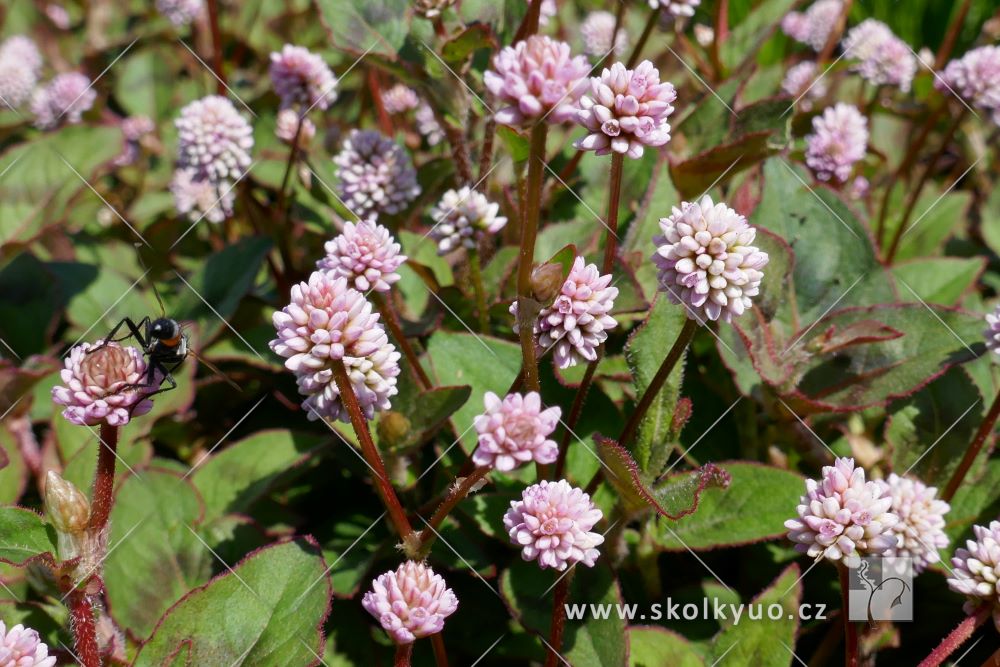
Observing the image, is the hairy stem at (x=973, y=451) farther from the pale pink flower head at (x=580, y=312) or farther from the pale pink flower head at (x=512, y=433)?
the pale pink flower head at (x=512, y=433)

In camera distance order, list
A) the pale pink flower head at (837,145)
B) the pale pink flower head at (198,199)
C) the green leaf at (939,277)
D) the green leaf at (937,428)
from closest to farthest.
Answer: the green leaf at (937,428) < the green leaf at (939,277) < the pale pink flower head at (837,145) < the pale pink flower head at (198,199)

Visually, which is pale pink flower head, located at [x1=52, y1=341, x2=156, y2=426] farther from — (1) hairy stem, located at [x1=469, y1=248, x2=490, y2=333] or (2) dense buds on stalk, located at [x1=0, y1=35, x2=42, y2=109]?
(2) dense buds on stalk, located at [x1=0, y1=35, x2=42, y2=109]

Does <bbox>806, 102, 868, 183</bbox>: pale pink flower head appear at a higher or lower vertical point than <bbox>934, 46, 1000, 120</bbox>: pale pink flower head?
lower

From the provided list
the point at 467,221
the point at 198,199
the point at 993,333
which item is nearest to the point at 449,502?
the point at 467,221

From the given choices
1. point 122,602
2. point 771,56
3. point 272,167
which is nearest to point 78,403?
point 122,602

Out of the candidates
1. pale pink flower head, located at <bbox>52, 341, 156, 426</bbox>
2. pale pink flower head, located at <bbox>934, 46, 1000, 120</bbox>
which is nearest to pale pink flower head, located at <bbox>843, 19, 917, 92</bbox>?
pale pink flower head, located at <bbox>934, 46, 1000, 120</bbox>

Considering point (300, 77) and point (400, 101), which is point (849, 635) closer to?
point (300, 77)


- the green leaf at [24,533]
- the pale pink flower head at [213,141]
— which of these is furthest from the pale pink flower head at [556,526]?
the pale pink flower head at [213,141]
